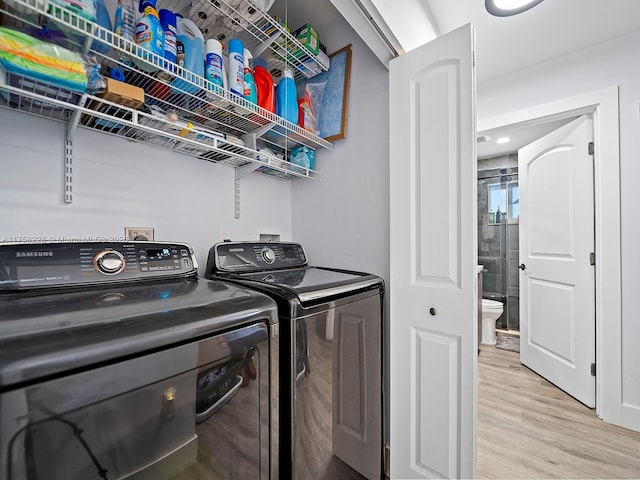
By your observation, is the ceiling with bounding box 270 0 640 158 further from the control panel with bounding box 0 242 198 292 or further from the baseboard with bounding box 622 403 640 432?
the baseboard with bounding box 622 403 640 432

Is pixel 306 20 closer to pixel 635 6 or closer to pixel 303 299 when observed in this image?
pixel 303 299

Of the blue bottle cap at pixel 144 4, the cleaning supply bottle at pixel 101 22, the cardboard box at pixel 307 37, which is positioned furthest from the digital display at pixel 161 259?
the cardboard box at pixel 307 37

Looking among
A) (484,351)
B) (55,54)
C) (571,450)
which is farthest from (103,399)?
(484,351)

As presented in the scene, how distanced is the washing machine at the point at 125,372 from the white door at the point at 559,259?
2.59m

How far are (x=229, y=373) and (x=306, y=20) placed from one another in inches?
81.7

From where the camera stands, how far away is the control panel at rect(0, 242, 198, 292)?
0.82 meters

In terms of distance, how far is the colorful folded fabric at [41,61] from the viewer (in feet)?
2.33

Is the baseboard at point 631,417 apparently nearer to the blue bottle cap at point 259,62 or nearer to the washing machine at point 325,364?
the washing machine at point 325,364

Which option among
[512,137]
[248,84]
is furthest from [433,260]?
[512,137]

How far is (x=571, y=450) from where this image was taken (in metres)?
1.71

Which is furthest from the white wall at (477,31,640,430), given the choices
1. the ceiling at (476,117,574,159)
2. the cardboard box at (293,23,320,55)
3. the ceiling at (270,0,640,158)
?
the cardboard box at (293,23,320,55)

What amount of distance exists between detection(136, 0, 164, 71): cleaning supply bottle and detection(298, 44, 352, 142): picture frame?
0.99m

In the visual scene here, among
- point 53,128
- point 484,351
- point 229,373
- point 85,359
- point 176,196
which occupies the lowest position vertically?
point 484,351

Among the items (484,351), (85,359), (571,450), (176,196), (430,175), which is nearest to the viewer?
(85,359)
